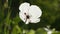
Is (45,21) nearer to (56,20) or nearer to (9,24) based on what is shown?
(56,20)

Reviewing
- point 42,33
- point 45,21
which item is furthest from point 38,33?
point 45,21

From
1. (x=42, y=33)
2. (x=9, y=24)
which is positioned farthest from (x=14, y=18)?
(x=42, y=33)

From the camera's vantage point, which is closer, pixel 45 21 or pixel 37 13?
pixel 37 13

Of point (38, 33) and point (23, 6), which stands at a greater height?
point (23, 6)

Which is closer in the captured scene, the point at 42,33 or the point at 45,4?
the point at 42,33

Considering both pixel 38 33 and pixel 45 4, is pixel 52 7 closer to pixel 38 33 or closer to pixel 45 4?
pixel 45 4

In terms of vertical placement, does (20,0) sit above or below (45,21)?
above
